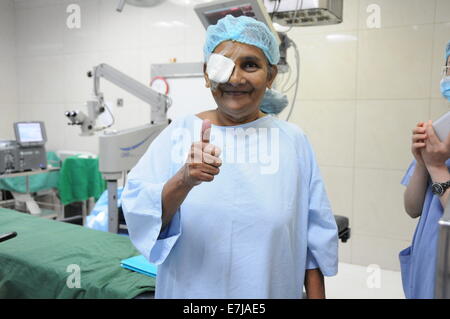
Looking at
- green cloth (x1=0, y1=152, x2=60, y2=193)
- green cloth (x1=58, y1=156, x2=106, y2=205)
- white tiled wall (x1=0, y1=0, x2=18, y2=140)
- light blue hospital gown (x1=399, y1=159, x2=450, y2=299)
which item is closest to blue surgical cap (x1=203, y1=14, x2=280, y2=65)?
light blue hospital gown (x1=399, y1=159, x2=450, y2=299)

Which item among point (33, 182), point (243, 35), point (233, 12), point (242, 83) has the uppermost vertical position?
point (233, 12)

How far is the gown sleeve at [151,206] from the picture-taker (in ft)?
2.82

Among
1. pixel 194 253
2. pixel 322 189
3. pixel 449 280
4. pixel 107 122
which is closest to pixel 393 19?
pixel 107 122

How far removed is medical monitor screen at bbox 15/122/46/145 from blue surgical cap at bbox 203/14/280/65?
3.30 meters

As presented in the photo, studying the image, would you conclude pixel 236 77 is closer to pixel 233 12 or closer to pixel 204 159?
pixel 204 159

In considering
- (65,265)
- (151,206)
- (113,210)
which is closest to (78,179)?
(113,210)

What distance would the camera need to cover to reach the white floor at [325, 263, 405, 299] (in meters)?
2.65

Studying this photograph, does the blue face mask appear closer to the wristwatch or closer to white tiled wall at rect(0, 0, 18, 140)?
the wristwatch

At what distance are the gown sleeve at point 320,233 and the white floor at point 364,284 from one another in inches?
68.5

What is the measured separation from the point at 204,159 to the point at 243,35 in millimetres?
365

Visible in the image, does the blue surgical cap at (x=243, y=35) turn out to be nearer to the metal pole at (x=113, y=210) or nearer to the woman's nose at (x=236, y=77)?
the woman's nose at (x=236, y=77)

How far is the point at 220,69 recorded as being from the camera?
0.89 metres

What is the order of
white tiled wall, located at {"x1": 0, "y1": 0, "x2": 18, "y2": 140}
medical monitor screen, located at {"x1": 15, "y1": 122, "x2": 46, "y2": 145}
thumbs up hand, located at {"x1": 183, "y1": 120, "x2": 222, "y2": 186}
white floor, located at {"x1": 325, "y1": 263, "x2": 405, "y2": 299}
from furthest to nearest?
white tiled wall, located at {"x1": 0, "y1": 0, "x2": 18, "y2": 140} < medical monitor screen, located at {"x1": 15, "y1": 122, "x2": 46, "y2": 145} < white floor, located at {"x1": 325, "y1": 263, "x2": 405, "y2": 299} < thumbs up hand, located at {"x1": 183, "y1": 120, "x2": 222, "y2": 186}

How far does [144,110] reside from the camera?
4.14 meters
